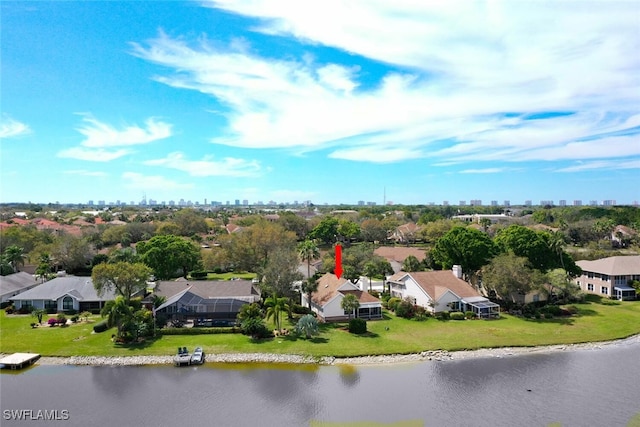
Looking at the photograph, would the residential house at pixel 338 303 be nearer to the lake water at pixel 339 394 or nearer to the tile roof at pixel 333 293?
the tile roof at pixel 333 293

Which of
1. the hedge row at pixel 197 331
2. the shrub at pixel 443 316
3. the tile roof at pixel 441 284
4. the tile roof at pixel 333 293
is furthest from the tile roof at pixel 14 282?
the shrub at pixel 443 316

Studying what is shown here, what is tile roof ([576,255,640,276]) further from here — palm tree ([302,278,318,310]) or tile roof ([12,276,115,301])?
tile roof ([12,276,115,301])

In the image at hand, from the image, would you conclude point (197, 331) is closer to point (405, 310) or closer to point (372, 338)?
point (372, 338)

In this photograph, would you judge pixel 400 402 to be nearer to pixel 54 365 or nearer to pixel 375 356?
pixel 375 356

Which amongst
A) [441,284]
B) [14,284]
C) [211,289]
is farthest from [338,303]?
[14,284]

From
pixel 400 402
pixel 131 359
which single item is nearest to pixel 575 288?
pixel 400 402

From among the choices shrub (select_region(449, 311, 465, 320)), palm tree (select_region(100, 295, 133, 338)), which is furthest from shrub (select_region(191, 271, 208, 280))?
shrub (select_region(449, 311, 465, 320))
